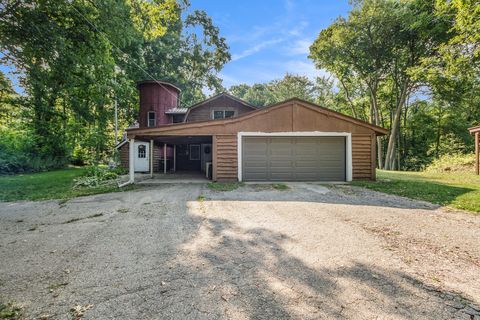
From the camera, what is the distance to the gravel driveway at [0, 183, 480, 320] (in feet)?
6.89

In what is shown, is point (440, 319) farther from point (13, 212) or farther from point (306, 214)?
point (13, 212)

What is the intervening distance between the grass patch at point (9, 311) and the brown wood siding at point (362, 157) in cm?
1104

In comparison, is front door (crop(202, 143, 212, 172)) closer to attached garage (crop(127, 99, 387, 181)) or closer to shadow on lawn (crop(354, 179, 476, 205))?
attached garage (crop(127, 99, 387, 181))

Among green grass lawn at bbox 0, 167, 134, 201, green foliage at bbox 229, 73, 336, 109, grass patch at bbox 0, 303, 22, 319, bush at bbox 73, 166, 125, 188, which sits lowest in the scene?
grass patch at bbox 0, 303, 22, 319

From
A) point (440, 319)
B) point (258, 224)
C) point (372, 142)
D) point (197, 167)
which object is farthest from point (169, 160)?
point (440, 319)

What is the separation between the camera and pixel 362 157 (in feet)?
34.8

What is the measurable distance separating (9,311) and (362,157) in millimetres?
11425

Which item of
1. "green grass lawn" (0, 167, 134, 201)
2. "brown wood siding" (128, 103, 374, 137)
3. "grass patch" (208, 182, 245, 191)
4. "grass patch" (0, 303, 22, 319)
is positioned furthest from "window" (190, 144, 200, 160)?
"grass patch" (0, 303, 22, 319)

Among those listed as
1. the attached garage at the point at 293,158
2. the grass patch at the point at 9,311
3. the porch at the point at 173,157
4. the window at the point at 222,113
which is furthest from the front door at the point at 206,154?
the grass patch at the point at 9,311

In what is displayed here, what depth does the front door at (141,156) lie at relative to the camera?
16.8 metres

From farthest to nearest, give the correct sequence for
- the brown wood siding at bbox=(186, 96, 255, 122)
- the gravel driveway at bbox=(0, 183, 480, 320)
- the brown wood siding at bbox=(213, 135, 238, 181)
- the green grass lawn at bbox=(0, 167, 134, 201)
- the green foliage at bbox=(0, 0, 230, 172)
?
1. the brown wood siding at bbox=(186, 96, 255, 122)
2. the brown wood siding at bbox=(213, 135, 238, 181)
3. the green grass lawn at bbox=(0, 167, 134, 201)
4. the green foliage at bbox=(0, 0, 230, 172)
5. the gravel driveway at bbox=(0, 183, 480, 320)

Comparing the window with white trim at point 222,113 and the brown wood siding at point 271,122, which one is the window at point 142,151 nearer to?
the window with white trim at point 222,113

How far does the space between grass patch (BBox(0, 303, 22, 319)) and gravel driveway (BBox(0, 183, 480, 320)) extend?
0.07m

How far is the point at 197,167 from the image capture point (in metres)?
18.0
